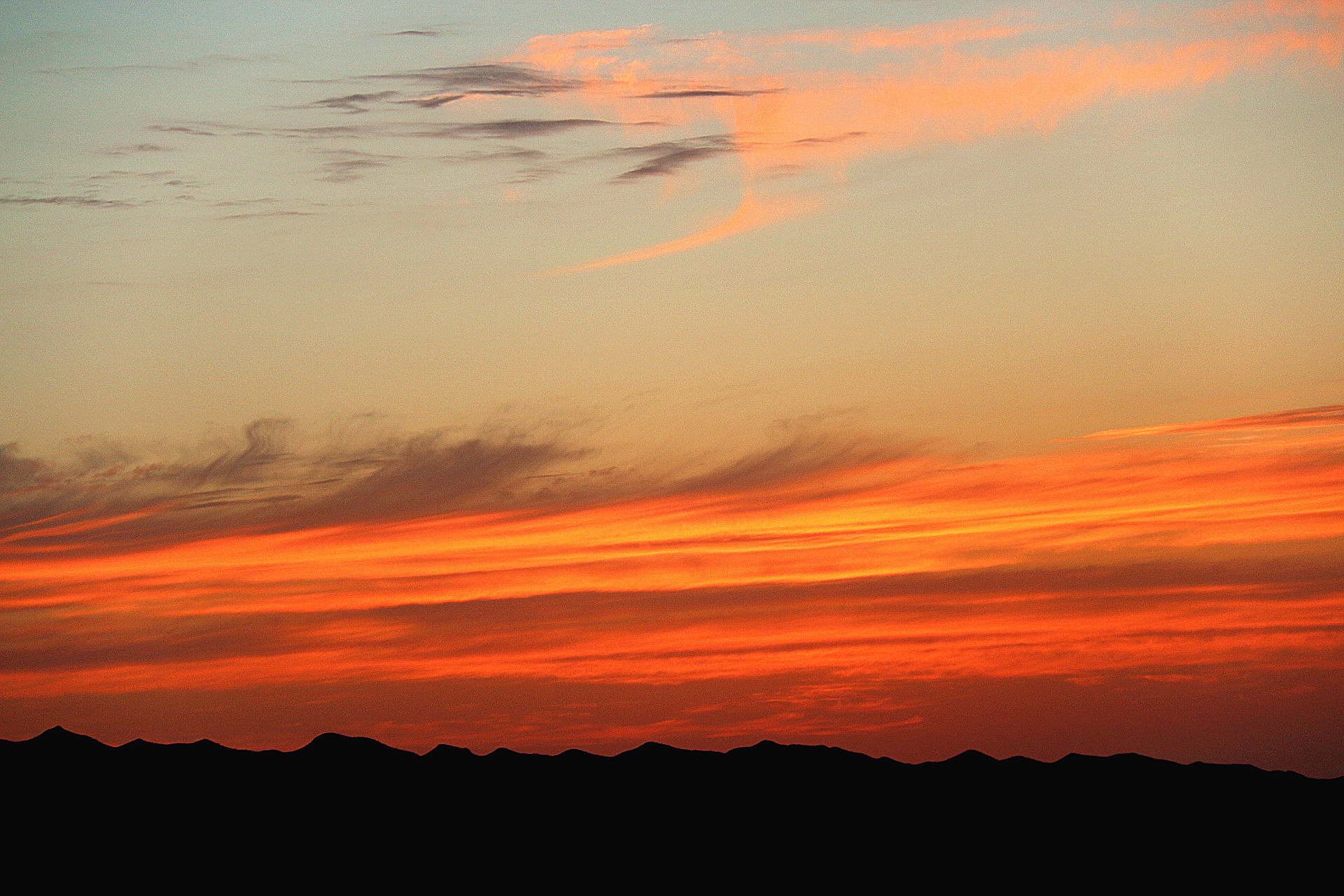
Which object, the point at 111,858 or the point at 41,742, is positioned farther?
the point at 41,742

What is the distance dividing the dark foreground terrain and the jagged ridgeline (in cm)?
11

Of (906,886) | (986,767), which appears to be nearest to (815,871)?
(906,886)

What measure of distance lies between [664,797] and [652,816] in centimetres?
161

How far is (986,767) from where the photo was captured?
73938mm

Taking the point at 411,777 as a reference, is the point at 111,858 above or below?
below

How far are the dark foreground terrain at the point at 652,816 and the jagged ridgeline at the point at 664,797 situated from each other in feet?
0.36

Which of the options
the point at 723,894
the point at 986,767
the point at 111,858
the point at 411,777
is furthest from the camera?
the point at 986,767

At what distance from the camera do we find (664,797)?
229 ft

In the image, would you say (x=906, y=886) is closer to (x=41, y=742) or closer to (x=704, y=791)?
(x=704, y=791)

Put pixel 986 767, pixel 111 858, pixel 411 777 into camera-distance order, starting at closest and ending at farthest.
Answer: pixel 111 858 < pixel 411 777 < pixel 986 767

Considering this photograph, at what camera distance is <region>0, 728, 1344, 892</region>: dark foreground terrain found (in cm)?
6125

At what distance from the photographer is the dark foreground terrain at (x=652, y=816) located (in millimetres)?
61250

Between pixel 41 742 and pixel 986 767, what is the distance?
156ft

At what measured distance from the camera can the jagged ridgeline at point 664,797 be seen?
6297 cm
